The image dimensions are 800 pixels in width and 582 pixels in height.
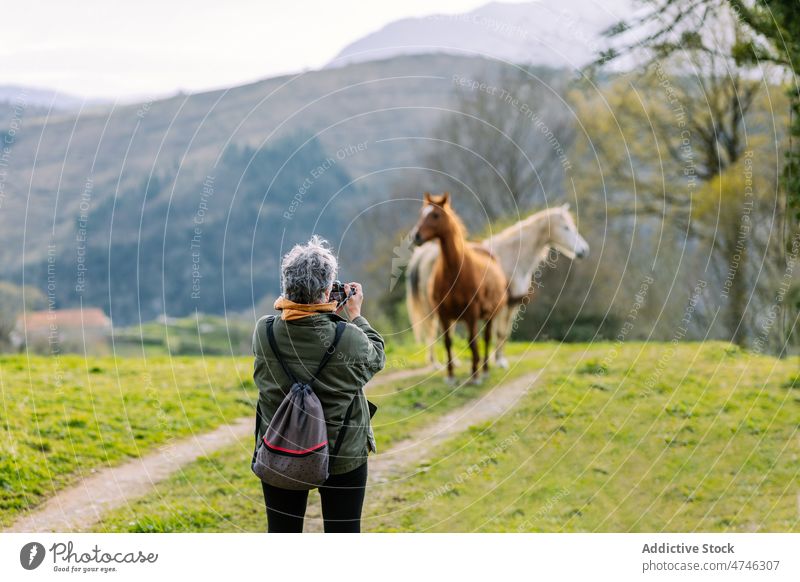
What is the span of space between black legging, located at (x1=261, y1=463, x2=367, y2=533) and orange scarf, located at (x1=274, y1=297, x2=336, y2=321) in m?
0.87

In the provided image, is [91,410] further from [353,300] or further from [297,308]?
[297,308]

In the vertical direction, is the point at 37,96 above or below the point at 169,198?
above

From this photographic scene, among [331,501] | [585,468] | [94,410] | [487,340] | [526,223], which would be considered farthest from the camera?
[526,223]

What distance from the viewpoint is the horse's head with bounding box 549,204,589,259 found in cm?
1209

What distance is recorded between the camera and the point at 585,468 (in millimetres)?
8062

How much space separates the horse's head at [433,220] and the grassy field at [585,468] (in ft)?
Result: 6.65

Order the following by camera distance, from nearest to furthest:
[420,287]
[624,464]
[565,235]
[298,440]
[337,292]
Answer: [298,440] < [337,292] < [624,464] < [420,287] < [565,235]

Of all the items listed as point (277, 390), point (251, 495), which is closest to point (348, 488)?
point (277, 390)

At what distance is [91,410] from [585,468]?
517cm

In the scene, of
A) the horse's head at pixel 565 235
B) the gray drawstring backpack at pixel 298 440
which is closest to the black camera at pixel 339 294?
the gray drawstring backpack at pixel 298 440

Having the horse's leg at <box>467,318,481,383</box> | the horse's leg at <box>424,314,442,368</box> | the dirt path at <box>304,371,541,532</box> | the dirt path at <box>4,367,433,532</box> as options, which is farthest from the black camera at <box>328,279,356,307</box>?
the horse's leg at <box>424,314,442,368</box>

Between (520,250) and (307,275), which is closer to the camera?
(307,275)

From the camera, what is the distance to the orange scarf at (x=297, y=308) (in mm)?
4292

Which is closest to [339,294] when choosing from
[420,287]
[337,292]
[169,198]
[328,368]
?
[337,292]
